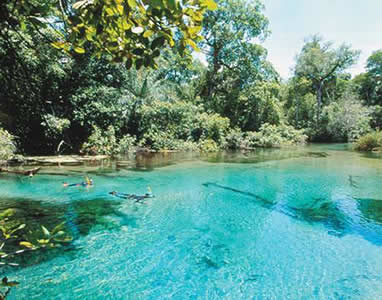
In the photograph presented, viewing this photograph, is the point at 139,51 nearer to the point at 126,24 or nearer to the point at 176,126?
the point at 126,24

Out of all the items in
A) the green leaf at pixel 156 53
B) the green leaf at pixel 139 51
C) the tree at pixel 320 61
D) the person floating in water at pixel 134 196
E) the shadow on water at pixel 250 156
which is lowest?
the person floating in water at pixel 134 196

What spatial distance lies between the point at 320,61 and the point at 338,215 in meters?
29.6

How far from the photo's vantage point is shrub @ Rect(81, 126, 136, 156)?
1571 centimetres

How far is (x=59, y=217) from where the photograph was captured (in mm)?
5953

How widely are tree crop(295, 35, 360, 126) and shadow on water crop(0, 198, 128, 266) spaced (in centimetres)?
3112

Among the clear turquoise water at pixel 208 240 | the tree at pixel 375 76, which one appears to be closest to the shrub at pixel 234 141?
the clear turquoise water at pixel 208 240

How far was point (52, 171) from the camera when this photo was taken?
424 inches

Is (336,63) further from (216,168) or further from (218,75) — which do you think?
(216,168)

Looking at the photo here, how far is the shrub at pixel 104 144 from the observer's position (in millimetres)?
15711

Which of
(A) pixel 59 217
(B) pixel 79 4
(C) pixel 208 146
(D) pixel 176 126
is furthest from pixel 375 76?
(B) pixel 79 4

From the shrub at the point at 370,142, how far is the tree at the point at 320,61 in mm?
11036

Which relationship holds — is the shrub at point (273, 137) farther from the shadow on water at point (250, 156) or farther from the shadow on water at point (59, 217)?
the shadow on water at point (59, 217)

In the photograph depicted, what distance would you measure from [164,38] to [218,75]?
29029 millimetres

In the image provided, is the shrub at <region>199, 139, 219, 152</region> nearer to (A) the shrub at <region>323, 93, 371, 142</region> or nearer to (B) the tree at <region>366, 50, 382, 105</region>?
(A) the shrub at <region>323, 93, 371, 142</region>
